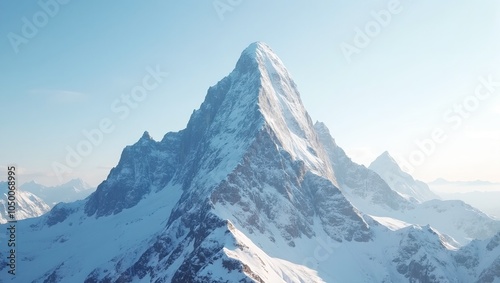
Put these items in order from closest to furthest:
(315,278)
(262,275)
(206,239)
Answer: (262,275), (206,239), (315,278)

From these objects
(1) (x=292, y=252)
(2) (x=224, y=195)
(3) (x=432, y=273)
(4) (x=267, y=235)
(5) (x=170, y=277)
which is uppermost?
(2) (x=224, y=195)

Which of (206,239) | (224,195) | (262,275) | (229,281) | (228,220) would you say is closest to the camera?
(229,281)

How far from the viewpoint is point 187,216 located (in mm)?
195625

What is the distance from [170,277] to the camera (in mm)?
161125

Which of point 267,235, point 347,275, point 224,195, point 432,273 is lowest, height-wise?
point 432,273

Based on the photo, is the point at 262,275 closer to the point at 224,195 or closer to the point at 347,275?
the point at 224,195

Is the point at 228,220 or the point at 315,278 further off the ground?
the point at 228,220

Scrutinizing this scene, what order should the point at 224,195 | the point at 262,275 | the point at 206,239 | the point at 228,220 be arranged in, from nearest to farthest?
the point at 262,275, the point at 206,239, the point at 228,220, the point at 224,195

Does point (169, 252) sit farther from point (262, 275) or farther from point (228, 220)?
point (262, 275)

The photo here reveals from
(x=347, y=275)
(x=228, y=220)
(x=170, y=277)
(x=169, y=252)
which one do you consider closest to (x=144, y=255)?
(x=169, y=252)

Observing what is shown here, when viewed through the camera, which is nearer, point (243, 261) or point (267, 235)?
point (243, 261)

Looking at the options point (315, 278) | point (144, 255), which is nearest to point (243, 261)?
point (315, 278)

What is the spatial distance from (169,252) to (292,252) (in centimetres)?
5491

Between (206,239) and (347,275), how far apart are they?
78.7 m
